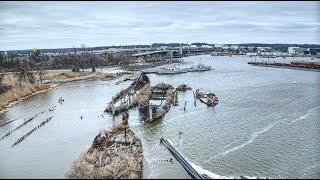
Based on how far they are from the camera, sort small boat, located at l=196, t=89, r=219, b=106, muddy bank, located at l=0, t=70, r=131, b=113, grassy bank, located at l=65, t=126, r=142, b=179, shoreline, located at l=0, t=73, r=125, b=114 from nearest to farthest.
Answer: grassy bank, located at l=65, t=126, r=142, b=179, small boat, located at l=196, t=89, r=219, b=106, shoreline, located at l=0, t=73, r=125, b=114, muddy bank, located at l=0, t=70, r=131, b=113

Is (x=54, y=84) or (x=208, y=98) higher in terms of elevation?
(x=208, y=98)

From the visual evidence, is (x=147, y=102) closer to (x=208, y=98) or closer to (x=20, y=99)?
(x=208, y=98)

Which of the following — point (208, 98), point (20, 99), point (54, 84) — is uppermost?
point (208, 98)

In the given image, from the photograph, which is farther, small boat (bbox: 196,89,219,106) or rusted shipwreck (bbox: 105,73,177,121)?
small boat (bbox: 196,89,219,106)

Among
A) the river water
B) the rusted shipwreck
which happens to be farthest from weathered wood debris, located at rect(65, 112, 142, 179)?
the rusted shipwreck

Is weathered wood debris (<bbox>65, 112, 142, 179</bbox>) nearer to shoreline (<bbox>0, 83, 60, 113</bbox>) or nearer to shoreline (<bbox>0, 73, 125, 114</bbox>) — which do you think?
shoreline (<bbox>0, 83, 60, 113</bbox>)

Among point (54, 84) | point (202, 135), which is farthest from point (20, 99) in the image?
point (202, 135)

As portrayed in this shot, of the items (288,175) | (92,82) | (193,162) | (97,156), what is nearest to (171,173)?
(193,162)
